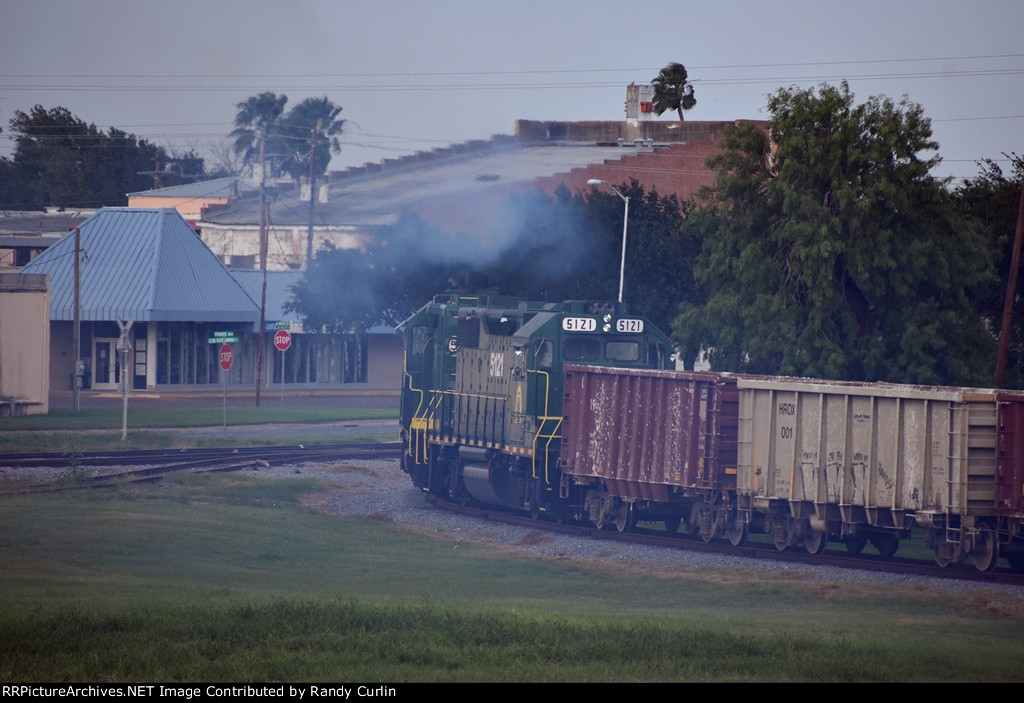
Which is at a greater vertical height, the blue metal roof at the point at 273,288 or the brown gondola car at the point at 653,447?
the blue metal roof at the point at 273,288

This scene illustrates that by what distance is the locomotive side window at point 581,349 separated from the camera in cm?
2598

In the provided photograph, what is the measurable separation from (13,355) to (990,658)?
40.1 meters

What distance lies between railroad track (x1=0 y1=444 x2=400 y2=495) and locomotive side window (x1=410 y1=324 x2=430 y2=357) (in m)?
6.34

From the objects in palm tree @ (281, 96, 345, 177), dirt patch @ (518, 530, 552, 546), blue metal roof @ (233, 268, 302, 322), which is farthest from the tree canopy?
dirt patch @ (518, 530, 552, 546)

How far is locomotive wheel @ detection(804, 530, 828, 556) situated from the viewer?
21594 mm

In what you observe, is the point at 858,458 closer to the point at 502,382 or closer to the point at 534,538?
the point at 534,538

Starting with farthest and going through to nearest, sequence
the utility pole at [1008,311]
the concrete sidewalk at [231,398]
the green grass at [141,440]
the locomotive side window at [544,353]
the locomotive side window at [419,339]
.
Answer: the concrete sidewalk at [231,398], the green grass at [141,440], the locomotive side window at [419,339], the utility pole at [1008,311], the locomotive side window at [544,353]

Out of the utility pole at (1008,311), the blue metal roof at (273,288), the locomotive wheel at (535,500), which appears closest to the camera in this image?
the locomotive wheel at (535,500)

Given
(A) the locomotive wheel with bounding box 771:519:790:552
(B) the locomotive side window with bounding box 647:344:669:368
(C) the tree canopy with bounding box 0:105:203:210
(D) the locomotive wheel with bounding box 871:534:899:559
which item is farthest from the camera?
(C) the tree canopy with bounding box 0:105:203:210

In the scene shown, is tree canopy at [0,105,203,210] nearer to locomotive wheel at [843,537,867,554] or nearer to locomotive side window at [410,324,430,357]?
locomotive side window at [410,324,430,357]

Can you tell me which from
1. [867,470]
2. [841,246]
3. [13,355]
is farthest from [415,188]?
[867,470]

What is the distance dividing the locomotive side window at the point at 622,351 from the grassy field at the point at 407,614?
5.28 meters

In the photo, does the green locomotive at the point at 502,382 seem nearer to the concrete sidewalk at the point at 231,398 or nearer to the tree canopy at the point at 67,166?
the concrete sidewalk at the point at 231,398

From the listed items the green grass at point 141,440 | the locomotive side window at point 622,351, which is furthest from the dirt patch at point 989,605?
the green grass at point 141,440
